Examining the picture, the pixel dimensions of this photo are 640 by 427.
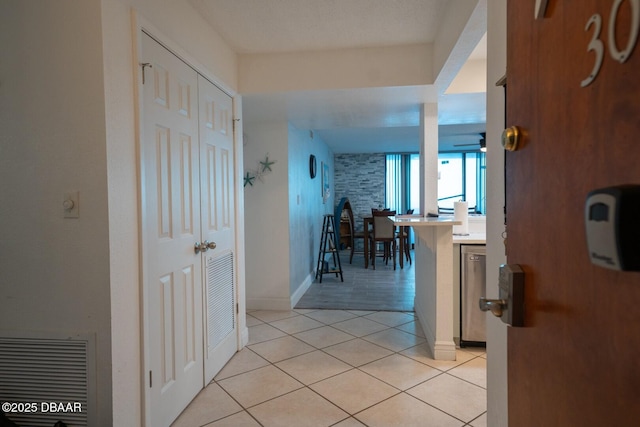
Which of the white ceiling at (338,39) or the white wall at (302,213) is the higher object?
the white ceiling at (338,39)

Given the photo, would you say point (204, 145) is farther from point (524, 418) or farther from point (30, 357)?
point (524, 418)

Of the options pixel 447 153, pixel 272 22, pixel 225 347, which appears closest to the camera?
pixel 272 22

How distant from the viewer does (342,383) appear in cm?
225

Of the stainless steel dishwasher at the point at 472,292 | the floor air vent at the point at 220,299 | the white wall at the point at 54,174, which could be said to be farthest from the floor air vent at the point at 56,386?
the stainless steel dishwasher at the point at 472,292

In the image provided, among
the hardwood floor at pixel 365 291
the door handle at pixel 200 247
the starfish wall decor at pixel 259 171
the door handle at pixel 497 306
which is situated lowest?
the hardwood floor at pixel 365 291

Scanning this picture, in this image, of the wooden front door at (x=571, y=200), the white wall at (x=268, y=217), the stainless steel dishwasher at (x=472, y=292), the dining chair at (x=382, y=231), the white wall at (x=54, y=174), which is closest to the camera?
the wooden front door at (x=571, y=200)

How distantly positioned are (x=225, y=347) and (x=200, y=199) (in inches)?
44.7

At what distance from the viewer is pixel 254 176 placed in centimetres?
381

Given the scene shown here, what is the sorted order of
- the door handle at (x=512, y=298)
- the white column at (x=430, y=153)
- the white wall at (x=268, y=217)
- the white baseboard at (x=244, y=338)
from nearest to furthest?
1. the door handle at (x=512, y=298)
2. the white baseboard at (x=244, y=338)
3. the white column at (x=430, y=153)
4. the white wall at (x=268, y=217)

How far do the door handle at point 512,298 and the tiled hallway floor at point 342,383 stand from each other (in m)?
1.44

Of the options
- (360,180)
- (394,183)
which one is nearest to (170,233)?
(360,180)

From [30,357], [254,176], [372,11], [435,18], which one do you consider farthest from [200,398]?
[435,18]

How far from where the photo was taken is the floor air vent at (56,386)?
4.51 ft

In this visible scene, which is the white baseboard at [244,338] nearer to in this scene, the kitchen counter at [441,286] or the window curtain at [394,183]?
the kitchen counter at [441,286]
